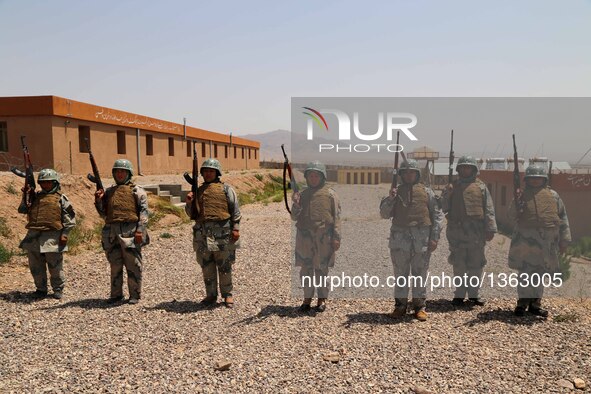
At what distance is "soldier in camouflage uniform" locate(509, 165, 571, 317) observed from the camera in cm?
539

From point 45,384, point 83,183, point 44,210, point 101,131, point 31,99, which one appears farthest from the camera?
point 101,131

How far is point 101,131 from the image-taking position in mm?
19594

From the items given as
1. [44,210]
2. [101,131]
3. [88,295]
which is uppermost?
[101,131]

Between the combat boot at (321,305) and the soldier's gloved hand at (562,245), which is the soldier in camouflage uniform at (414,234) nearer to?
the combat boot at (321,305)

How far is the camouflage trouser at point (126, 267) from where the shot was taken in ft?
19.0

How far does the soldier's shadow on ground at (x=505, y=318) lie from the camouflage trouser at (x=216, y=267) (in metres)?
3.08

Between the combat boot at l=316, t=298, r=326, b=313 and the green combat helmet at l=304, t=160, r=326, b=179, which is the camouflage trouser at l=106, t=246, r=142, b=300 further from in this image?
Result: the green combat helmet at l=304, t=160, r=326, b=179

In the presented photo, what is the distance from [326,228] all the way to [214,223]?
58.0 inches

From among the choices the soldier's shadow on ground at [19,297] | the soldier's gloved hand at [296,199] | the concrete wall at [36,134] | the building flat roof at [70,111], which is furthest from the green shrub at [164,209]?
the soldier's gloved hand at [296,199]

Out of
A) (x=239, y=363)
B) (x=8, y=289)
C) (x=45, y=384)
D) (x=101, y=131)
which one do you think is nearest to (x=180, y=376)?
(x=239, y=363)

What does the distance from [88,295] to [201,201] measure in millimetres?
2419

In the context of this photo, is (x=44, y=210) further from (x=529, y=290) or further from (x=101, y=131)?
(x=101, y=131)

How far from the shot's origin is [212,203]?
559 centimetres

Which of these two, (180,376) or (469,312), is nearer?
(180,376)
